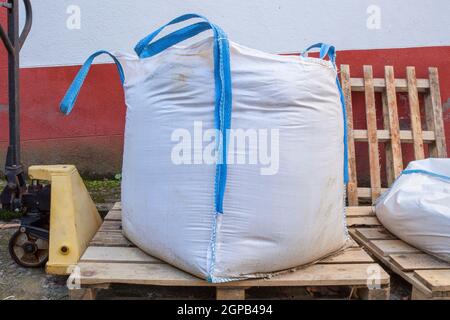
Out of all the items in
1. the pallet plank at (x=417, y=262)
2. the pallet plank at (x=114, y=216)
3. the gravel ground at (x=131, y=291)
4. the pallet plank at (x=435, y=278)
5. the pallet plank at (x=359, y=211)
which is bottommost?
the gravel ground at (x=131, y=291)

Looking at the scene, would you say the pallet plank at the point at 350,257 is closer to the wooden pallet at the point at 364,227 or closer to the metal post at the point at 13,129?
the wooden pallet at the point at 364,227

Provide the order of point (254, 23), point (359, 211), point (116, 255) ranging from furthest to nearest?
point (254, 23), point (359, 211), point (116, 255)

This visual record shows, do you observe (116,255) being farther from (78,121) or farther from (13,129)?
(78,121)

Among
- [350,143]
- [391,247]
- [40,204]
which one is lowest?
[391,247]

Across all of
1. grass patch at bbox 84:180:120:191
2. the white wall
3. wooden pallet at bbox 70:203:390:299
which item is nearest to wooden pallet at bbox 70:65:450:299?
wooden pallet at bbox 70:203:390:299

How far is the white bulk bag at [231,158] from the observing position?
4.15ft

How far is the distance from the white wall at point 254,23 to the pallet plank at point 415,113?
25 cm

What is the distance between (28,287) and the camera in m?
1.66

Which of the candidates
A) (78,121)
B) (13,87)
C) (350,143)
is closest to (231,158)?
(13,87)

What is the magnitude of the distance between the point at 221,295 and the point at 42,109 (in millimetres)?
2161

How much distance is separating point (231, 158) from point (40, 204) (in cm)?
94

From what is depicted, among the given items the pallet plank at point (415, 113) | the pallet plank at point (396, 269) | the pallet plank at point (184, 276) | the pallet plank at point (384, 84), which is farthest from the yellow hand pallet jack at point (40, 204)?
the pallet plank at point (415, 113)

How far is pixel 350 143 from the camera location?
2.43 metres

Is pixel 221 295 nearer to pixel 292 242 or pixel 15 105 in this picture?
Result: pixel 292 242
